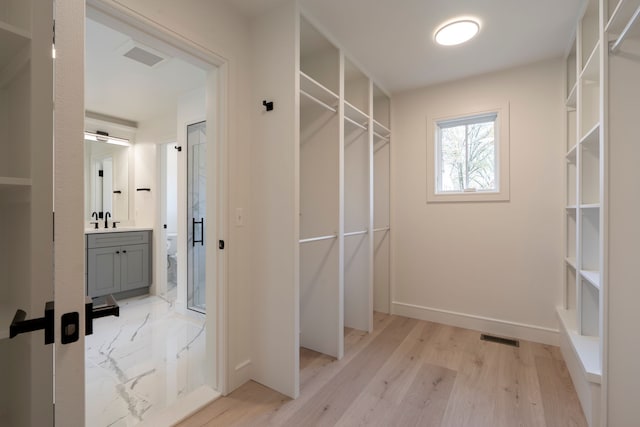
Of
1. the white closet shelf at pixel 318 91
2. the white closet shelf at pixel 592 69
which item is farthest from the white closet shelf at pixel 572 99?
the white closet shelf at pixel 318 91

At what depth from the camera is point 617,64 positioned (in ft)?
4.81

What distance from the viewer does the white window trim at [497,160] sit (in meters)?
2.79

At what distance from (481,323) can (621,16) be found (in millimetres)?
2573

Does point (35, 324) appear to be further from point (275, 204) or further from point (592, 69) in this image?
point (592, 69)

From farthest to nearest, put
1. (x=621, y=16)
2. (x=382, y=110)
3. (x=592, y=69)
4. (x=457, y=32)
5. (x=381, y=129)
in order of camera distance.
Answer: (x=382, y=110) → (x=381, y=129) → (x=457, y=32) → (x=592, y=69) → (x=621, y=16)

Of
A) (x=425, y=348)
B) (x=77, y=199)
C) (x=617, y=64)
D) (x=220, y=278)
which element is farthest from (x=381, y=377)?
(x=617, y=64)

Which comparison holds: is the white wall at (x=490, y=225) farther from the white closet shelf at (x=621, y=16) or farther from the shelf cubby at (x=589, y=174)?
the white closet shelf at (x=621, y=16)

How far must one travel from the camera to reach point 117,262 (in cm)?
386

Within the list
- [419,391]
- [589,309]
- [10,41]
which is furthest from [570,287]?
[10,41]

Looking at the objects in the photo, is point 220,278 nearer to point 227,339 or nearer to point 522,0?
point 227,339

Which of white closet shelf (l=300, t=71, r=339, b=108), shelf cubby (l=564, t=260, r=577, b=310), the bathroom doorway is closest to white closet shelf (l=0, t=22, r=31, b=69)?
the bathroom doorway

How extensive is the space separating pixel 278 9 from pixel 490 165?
2.46 m

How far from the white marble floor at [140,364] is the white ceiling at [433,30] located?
2.67 metres

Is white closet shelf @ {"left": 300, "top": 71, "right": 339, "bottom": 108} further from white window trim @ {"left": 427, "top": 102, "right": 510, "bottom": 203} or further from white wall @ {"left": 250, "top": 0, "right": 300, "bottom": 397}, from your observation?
white window trim @ {"left": 427, "top": 102, "right": 510, "bottom": 203}
